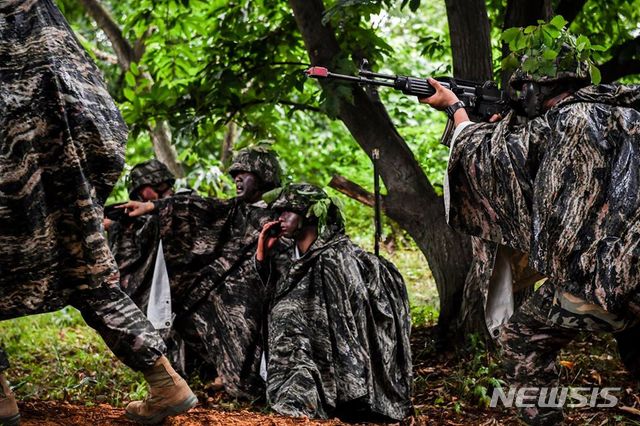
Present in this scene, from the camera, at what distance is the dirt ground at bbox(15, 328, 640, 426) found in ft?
14.5

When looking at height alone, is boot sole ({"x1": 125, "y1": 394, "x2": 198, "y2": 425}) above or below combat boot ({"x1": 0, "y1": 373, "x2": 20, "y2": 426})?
below

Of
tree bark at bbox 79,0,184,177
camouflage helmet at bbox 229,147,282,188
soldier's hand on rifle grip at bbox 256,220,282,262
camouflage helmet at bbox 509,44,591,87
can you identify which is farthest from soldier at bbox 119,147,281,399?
camouflage helmet at bbox 509,44,591,87

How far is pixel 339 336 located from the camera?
20.9 feet

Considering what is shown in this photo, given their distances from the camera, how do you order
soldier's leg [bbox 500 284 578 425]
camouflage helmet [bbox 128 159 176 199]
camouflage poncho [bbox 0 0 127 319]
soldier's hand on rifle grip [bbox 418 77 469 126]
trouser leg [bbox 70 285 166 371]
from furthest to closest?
1. camouflage helmet [bbox 128 159 176 199]
2. soldier's hand on rifle grip [bbox 418 77 469 126]
3. soldier's leg [bbox 500 284 578 425]
4. trouser leg [bbox 70 285 166 371]
5. camouflage poncho [bbox 0 0 127 319]

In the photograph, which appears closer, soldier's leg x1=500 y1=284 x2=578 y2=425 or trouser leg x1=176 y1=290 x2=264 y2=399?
soldier's leg x1=500 y1=284 x2=578 y2=425

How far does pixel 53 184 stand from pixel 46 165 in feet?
0.29

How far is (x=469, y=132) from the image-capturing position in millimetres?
4699

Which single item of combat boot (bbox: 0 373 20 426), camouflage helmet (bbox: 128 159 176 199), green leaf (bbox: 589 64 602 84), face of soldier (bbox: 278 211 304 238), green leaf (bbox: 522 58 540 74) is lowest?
combat boot (bbox: 0 373 20 426)

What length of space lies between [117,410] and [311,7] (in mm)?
3851

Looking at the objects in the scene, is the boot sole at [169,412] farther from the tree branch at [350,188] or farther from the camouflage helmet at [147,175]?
the camouflage helmet at [147,175]

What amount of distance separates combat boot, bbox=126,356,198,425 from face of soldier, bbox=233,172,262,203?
12.9 ft

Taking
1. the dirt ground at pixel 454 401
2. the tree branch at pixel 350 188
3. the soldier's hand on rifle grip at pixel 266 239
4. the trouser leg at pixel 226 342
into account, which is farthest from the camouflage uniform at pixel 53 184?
the tree branch at pixel 350 188

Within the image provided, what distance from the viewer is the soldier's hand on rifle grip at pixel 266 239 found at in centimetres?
699
